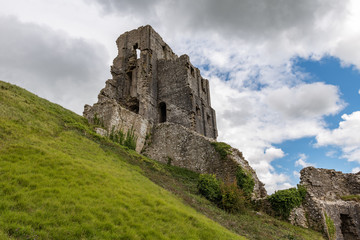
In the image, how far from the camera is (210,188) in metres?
12.8

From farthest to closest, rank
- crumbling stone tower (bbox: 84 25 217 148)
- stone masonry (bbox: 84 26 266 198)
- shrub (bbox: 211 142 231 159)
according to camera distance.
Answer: crumbling stone tower (bbox: 84 25 217 148), stone masonry (bbox: 84 26 266 198), shrub (bbox: 211 142 231 159)

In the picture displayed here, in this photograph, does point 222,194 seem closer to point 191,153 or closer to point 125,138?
point 191,153

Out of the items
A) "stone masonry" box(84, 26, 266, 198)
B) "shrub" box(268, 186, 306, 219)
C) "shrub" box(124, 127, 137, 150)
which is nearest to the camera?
"shrub" box(268, 186, 306, 219)

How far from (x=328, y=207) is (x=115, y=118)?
15.6 meters

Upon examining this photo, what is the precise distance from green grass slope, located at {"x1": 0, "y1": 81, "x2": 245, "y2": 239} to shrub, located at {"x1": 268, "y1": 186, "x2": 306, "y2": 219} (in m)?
6.88

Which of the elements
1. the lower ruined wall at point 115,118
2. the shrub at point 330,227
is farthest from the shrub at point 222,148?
the shrub at point 330,227

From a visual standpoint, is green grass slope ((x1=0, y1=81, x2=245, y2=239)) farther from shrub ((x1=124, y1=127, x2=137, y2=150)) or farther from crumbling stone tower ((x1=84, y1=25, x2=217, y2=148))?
crumbling stone tower ((x1=84, y1=25, x2=217, y2=148))

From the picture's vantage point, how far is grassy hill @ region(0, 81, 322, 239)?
5238 mm

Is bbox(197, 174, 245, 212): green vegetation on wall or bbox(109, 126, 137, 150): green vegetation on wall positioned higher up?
bbox(109, 126, 137, 150): green vegetation on wall

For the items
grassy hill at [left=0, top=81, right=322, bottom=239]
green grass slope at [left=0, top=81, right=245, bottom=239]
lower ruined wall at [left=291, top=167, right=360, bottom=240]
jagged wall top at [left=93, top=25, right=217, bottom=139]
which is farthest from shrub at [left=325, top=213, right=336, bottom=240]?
jagged wall top at [left=93, top=25, right=217, bottom=139]

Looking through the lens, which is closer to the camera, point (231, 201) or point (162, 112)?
point (231, 201)

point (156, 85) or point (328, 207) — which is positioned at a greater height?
point (156, 85)

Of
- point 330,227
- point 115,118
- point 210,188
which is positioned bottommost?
point 330,227

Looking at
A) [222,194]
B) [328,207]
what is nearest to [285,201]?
[328,207]
